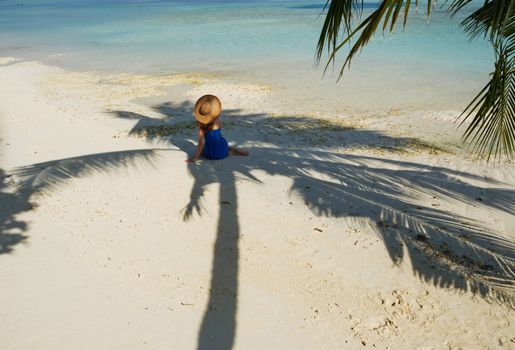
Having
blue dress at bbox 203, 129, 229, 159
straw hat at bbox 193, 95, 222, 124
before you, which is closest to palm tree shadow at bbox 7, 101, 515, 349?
blue dress at bbox 203, 129, 229, 159

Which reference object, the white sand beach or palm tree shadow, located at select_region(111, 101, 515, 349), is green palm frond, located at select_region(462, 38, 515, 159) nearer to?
palm tree shadow, located at select_region(111, 101, 515, 349)

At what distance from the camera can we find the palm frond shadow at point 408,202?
4188 millimetres

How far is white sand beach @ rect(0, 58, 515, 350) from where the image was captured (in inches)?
134

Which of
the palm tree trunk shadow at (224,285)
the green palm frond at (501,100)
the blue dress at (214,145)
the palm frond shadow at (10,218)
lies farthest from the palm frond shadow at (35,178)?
the green palm frond at (501,100)

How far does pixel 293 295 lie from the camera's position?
12.6 ft

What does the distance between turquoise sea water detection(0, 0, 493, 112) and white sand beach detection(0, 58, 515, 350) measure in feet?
25.4

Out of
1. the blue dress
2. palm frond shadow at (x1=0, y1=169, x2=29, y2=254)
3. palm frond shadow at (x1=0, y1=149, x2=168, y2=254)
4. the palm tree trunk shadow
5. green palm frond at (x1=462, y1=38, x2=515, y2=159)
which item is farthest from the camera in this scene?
the blue dress

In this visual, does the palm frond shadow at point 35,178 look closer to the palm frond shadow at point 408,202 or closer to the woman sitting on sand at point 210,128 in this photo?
the woman sitting on sand at point 210,128

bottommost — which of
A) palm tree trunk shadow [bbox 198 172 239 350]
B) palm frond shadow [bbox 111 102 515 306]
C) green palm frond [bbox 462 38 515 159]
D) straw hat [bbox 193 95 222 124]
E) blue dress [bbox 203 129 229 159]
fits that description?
palm frond shadow [bbox 111 102 515 306]

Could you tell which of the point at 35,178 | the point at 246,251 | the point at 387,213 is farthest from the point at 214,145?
the point at 387,213

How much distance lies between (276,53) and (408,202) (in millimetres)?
17556

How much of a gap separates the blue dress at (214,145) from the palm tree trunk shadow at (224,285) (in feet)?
4.26

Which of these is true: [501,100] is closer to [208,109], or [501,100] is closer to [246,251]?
[246,251]

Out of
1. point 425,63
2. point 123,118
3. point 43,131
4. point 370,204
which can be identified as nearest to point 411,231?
point 370,204
